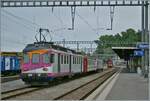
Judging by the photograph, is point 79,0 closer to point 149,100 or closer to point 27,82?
point 27,82

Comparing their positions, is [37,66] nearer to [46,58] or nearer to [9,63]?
[46,58]

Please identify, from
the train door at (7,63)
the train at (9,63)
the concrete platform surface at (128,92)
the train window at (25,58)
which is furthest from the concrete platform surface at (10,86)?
the train door at (7,63)

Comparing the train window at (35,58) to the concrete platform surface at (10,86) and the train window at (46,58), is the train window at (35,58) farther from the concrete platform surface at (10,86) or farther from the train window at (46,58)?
the concrete platform surface at (10,86)

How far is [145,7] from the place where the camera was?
120ft

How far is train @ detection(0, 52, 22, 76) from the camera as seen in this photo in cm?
4548

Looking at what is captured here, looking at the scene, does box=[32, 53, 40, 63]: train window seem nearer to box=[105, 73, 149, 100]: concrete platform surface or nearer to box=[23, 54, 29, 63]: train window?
box=[23, 54, 29, 63]: train window

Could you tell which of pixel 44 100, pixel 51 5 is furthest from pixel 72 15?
pixel 44 100

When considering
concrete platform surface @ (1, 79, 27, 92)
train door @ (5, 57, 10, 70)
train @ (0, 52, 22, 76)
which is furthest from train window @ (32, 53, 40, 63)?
train door @ (5, 57, 10, 70)

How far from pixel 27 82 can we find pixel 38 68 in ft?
3.97

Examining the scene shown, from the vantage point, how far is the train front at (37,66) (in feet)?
82.6

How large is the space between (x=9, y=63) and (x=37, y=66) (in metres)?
22.9

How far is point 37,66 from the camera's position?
2528 centimetres

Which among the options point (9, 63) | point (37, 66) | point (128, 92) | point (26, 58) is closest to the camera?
point (128, 92)

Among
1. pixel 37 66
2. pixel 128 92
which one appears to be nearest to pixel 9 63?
pixel 37 66
